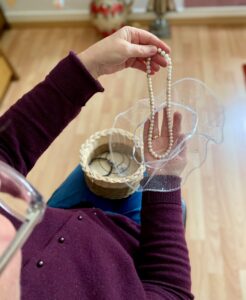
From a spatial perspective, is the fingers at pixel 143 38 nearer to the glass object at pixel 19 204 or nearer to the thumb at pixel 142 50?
the thumb at pixel 142 50

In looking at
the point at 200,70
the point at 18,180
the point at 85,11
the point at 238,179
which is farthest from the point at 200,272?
the point at 85,11

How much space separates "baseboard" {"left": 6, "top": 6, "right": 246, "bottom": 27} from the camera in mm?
1847

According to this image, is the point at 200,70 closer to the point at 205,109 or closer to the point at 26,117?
the point at 205,109

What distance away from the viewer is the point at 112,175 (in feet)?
2.65

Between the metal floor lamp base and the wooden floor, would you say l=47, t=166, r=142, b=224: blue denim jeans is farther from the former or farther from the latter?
the metal floor lamp base

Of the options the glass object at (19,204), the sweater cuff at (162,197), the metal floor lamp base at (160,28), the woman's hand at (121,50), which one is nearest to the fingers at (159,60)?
the woman's hand at (121,50)

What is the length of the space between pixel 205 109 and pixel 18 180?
56cm

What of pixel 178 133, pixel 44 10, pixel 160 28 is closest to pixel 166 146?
pixel 178 133

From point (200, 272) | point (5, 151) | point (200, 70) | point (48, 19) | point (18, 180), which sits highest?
point (18, 180)

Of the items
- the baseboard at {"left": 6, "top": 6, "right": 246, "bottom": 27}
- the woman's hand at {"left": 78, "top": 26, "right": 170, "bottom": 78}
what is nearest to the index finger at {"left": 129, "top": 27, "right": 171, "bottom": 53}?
the woman's hand at {"left": 78, "top": 26, "right": 170, "bottom": 78}

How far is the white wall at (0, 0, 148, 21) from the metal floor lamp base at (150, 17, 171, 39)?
0.47 ft

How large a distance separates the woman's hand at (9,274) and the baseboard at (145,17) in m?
1.78

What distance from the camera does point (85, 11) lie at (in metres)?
1.93

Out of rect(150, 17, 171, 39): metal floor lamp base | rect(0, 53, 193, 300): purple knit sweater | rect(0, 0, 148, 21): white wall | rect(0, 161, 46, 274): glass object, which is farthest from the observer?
rect(0, 0, 148, 21): white wall
